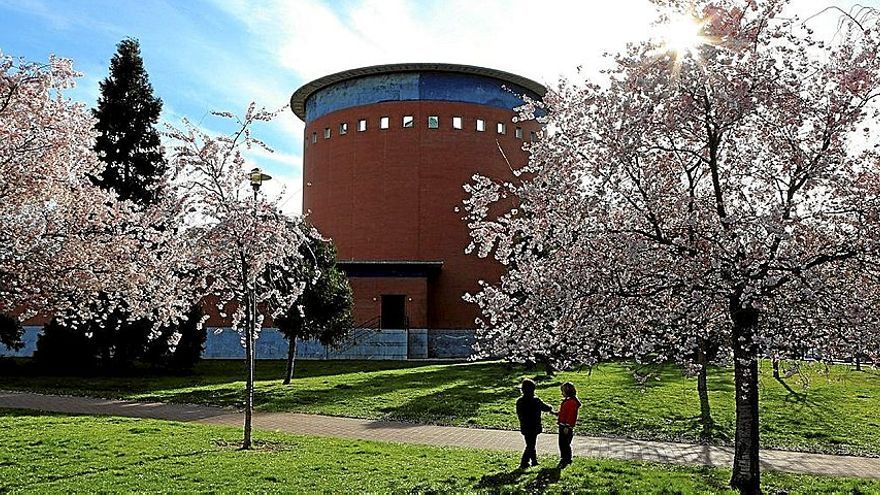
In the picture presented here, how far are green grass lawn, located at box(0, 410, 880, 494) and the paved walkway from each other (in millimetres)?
1057

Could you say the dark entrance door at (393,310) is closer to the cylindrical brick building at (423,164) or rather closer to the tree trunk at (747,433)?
the cylindrical brick building at (423,164)

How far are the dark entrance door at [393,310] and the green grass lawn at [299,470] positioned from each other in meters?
27.7

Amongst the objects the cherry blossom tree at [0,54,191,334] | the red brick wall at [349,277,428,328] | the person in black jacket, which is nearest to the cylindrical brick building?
the red brick wall at [349,277,428,328]

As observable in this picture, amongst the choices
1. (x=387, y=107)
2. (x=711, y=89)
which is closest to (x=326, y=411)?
(x=711, y=89)

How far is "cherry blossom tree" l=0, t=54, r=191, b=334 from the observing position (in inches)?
458

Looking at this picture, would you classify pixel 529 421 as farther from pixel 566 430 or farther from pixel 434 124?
pixel 434 124

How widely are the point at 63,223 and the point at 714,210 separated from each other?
1054cm

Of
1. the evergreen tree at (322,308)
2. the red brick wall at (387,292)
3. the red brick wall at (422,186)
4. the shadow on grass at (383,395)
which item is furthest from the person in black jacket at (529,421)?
the red brick wall at (422,186)

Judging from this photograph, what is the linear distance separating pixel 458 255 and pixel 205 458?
108 feet

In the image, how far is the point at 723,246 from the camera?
25.7 feet

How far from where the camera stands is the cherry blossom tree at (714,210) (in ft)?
25.5

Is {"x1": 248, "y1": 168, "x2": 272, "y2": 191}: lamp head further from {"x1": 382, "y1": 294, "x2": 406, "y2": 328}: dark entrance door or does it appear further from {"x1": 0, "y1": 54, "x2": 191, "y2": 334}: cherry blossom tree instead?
{"x1": 382, "y1": 294, "x2": 406, "y2": 328}: dark entrance door

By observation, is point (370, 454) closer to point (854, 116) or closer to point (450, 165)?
point (854, 116)

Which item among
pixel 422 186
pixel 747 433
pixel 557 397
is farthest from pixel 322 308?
pixel 422 186
